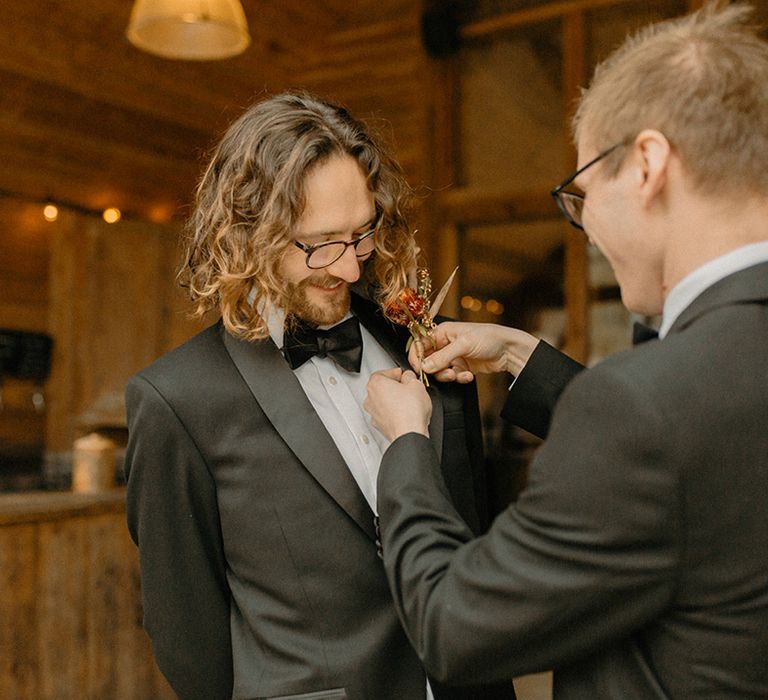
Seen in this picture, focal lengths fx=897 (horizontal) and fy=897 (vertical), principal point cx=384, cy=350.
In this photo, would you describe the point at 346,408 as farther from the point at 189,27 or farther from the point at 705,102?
the point at 189,27

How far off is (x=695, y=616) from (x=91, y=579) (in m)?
2.99

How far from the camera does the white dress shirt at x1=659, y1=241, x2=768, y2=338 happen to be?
3.30ft

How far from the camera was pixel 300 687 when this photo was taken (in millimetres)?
1479

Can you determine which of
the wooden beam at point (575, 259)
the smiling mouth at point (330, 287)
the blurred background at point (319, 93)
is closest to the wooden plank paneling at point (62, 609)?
the blurred background at point (319, 93)

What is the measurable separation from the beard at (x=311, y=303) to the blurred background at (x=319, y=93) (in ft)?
9.96

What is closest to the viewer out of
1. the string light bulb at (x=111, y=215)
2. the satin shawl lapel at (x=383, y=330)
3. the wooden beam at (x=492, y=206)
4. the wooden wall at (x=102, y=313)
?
the satin shawl lapel at (x=383, y=330)

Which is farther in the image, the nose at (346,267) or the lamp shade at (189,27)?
the lamp shade at (189,27)

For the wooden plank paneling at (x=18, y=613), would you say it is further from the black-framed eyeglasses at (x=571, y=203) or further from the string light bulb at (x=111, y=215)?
the string light bulb at (x=111, y=215)

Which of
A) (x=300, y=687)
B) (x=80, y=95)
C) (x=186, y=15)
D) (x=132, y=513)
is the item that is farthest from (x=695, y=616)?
(x=80, y=95)

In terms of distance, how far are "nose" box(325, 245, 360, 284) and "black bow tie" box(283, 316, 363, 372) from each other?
5.0 inches

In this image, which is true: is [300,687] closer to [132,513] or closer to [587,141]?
[132,513]

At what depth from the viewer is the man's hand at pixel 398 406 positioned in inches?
51.9

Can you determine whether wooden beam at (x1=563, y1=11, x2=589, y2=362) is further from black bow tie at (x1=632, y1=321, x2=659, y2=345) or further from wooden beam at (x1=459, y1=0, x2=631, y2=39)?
black bow tie at (x1=632, y1=321, x2=659, y2=345)

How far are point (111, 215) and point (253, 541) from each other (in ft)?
17.6
